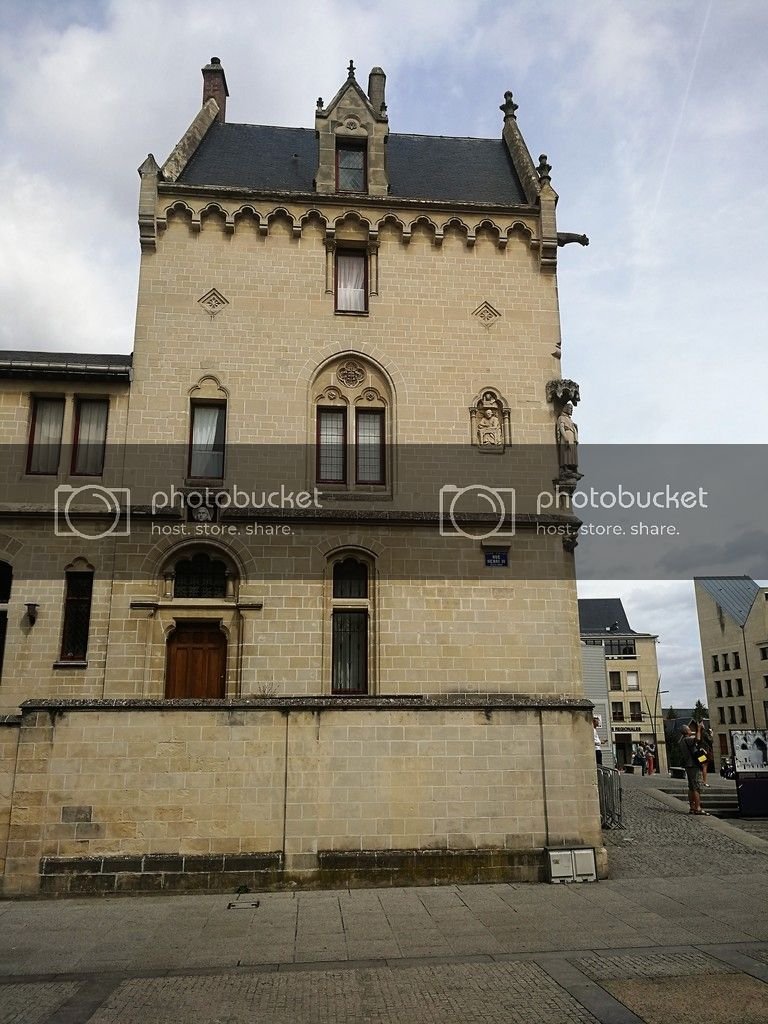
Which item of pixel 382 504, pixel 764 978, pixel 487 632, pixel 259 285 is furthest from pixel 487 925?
pixel 259 285

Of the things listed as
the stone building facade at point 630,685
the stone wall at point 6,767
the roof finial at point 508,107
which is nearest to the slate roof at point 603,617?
the stone building facade at point 630,685

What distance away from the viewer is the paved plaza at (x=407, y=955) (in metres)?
7.10

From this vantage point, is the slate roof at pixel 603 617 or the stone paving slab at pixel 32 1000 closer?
the stone paving slab at pixel 32 1000

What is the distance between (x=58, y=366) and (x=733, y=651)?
73.2 meters

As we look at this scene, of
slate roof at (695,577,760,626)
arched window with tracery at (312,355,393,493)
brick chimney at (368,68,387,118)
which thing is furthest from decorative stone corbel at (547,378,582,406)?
A: slate roof at (695,577,760,626)

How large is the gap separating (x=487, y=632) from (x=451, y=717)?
5676 millimetres

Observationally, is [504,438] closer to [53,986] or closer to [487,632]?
[487,632]

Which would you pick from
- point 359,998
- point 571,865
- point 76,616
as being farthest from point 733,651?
point 359,998

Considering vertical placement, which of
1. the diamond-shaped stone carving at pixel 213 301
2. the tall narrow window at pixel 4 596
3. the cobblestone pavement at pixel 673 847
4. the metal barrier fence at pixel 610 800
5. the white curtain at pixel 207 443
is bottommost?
the cobblestone pavement at pixel 673 847

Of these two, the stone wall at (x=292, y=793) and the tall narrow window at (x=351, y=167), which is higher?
the tall narrow window at (x=351, y=167)

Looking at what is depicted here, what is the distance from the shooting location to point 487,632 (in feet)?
61.1

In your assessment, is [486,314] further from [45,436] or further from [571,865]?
[571,865]

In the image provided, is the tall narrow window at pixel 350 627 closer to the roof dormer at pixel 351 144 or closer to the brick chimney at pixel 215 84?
the roof dormer at pixel 351 144

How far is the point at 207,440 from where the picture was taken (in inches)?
771
